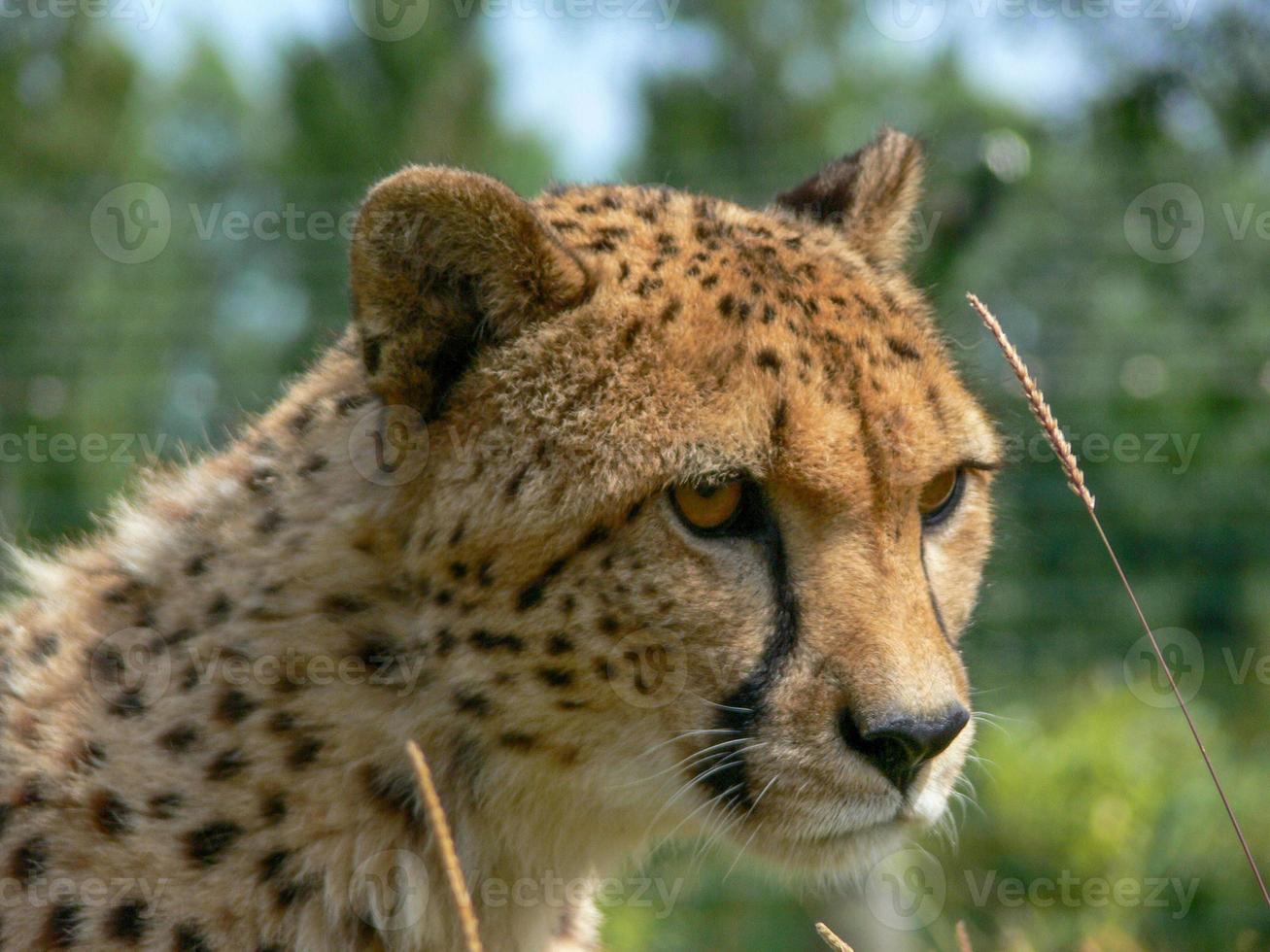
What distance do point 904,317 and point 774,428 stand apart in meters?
0.49

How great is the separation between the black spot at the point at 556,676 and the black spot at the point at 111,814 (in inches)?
24.2

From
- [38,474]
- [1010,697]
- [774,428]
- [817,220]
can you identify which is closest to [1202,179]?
[1010,697]

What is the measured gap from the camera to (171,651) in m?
2.16

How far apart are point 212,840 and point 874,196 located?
1.68 m

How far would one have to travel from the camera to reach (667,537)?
205cm

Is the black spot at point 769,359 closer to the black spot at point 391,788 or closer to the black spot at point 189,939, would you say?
the black spot at point 391,788

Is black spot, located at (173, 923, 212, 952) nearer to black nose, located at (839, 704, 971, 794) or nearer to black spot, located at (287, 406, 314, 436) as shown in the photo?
black spot, located at (287, 406, 314, 436)
